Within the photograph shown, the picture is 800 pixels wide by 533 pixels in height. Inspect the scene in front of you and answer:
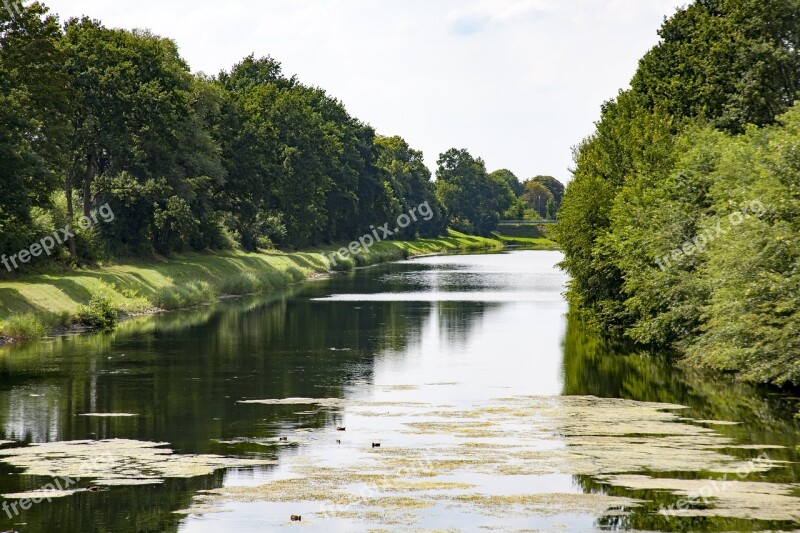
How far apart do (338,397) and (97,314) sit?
26.0m

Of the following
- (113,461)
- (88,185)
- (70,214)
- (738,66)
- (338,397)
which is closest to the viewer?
(113,461)

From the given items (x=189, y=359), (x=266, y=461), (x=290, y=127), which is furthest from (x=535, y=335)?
(x=290, y=127)

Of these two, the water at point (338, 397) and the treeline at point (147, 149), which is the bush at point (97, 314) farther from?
the treeline at point (147, 149)

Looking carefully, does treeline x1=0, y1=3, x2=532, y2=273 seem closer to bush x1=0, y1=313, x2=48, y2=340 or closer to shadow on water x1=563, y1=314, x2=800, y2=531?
bush x1=0, y1=313, x2=48, y2=340

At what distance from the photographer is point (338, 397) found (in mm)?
38875

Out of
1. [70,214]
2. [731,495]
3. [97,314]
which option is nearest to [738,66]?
[97,314]

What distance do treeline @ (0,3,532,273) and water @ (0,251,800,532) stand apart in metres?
11.1

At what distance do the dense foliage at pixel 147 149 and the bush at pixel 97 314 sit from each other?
16.6 feet

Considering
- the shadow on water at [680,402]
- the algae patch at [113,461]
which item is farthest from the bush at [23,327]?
the shadow on water at [680,402]

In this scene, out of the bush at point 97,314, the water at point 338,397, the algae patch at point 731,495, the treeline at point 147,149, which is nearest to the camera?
the algae patch at point 731,495

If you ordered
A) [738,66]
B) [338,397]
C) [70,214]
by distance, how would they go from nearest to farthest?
1. [338,397]
2. [738,66]
3. [70,214]

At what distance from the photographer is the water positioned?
22.6 metres

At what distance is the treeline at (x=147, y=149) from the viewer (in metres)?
61.6

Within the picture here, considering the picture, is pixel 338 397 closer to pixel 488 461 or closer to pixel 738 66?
pixel 488 461
